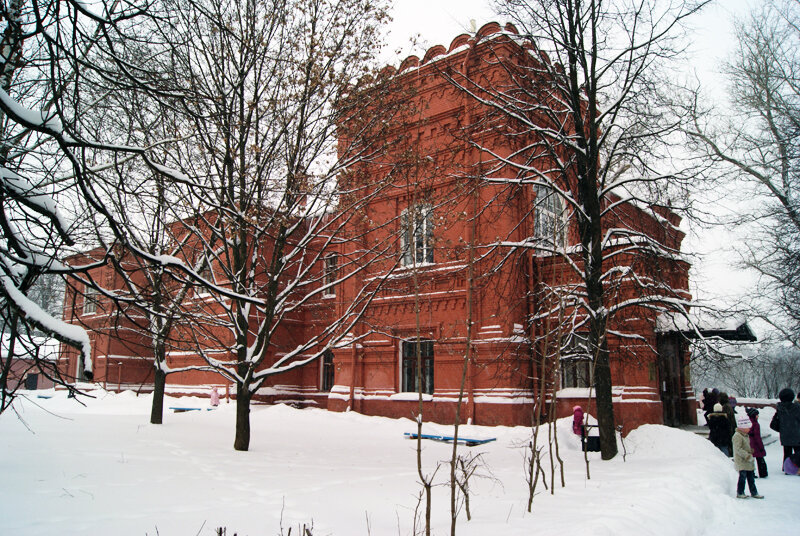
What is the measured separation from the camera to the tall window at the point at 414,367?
18547mm

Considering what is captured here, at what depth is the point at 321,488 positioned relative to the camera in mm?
7434

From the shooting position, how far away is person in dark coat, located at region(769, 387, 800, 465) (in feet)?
37.2

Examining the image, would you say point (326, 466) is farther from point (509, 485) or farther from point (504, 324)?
point (504, 324)

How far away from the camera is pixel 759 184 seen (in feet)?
68.1

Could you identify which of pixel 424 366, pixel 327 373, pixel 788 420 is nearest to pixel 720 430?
pixel 788 420

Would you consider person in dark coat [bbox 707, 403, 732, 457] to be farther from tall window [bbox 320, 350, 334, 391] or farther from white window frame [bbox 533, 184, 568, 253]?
tall window [bbox 320, 350, 334, 391]

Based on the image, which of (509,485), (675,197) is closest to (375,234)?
(675,197)

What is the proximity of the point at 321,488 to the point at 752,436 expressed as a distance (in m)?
8.92

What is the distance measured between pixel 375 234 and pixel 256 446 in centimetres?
942

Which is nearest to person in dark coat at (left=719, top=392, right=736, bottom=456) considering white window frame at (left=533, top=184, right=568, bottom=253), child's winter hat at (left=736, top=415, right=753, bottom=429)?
child's winter hat at (left=736, top=415, right=753, bottom=429)

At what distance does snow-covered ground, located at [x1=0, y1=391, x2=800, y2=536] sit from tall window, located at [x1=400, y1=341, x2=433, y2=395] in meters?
4.95

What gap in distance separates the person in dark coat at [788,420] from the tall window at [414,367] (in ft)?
32.0

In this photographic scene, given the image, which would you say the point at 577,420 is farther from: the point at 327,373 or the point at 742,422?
the point at 327,373

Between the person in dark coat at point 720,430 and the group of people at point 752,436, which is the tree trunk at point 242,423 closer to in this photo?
the group of people at point 752,436
